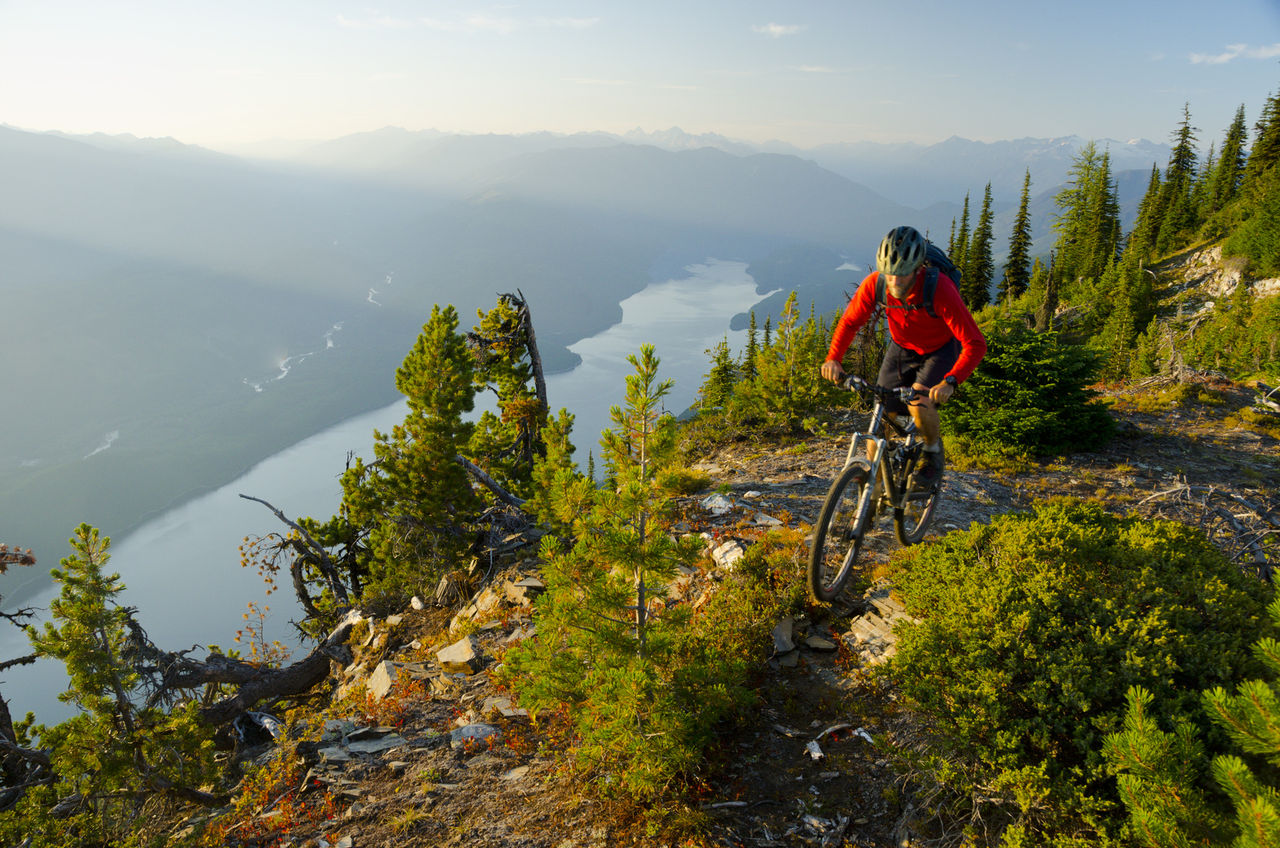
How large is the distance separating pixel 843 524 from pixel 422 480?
1084cm

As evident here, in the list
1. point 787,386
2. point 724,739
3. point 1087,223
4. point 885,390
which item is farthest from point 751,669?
point 1087,223

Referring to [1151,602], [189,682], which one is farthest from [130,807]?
[1151,602]

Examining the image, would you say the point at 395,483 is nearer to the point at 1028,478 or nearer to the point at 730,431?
the point at 730,431

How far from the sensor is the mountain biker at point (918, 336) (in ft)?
15.8

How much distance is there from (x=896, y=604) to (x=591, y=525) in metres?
3.30

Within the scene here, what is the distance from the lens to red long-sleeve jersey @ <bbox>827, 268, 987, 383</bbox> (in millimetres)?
4898

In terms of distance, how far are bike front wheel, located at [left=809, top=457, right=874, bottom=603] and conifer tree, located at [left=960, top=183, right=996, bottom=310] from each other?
195 ft

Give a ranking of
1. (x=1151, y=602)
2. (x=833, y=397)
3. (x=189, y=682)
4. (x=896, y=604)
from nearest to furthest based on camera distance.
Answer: (x=1151, y=602), (x=896, y=604), (x=189, y=682), (x=833, y=397)

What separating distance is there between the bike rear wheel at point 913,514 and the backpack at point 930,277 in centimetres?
176

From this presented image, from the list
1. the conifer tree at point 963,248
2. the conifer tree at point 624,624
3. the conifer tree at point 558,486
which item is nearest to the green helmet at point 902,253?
the conifer tree at point 624,624

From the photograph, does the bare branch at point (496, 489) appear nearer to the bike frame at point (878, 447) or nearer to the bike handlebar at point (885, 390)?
the bike frame at point (878, 447)

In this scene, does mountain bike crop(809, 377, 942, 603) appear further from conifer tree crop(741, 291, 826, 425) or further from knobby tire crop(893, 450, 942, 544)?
conifer tree crop(741, 291, 826, 425)

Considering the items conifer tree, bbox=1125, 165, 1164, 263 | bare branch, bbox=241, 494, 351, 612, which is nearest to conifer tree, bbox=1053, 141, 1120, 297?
conifer tree, bbox=1125, 165, 1164, 263

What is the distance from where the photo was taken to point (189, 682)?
9211mm
